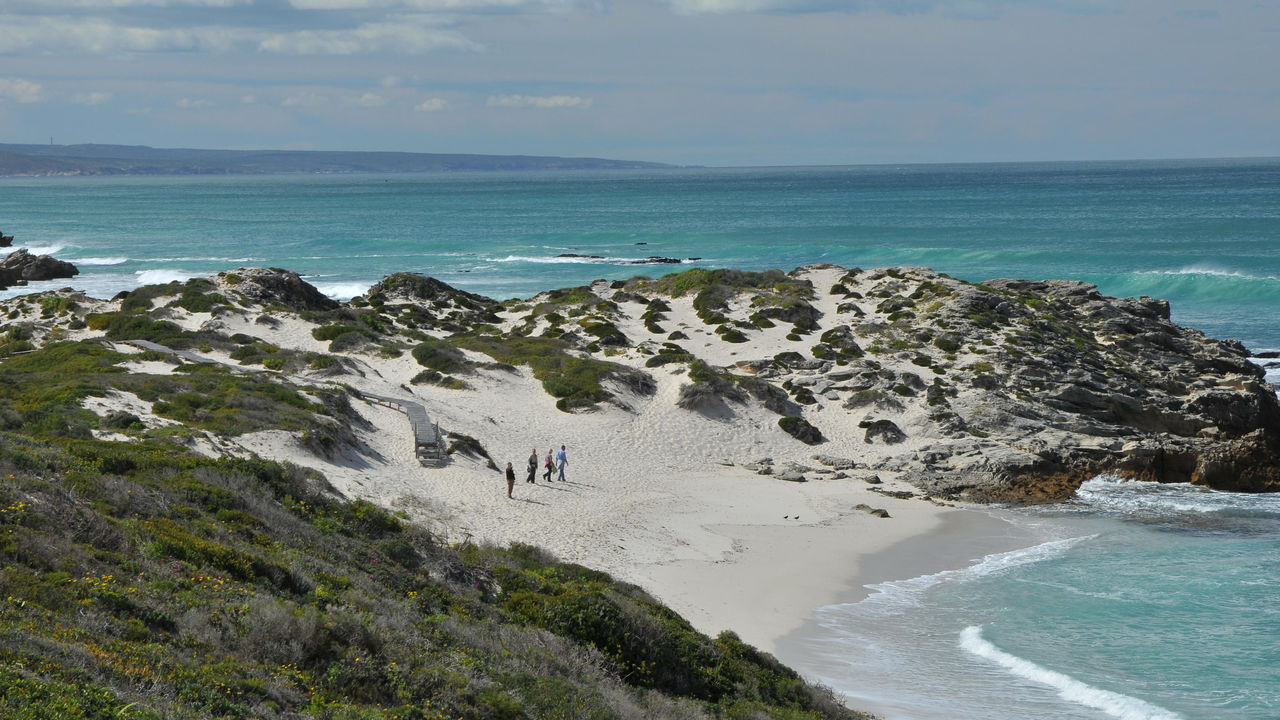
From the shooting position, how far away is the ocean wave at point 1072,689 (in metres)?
15.2

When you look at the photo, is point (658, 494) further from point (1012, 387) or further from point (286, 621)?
point (286, 621)

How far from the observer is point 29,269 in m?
71.4

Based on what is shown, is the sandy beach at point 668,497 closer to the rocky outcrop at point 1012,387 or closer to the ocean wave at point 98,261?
the rocky outcrop at point 1012,387

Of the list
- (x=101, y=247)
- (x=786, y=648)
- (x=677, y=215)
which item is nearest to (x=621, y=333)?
(x=786, y=648)

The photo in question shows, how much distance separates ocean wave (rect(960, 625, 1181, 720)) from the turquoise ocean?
0.04 metres

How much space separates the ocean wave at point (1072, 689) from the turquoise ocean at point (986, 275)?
4 cm

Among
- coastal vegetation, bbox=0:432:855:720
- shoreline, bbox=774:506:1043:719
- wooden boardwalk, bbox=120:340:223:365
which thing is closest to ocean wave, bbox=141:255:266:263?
wooden boardwalk, bbox=120:340:223:365

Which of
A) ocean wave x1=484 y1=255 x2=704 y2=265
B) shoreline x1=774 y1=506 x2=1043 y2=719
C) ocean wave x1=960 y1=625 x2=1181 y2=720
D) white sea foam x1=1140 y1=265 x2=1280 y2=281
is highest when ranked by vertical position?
white sea foam x1=1140 y1=265 x2=1280 y2=281

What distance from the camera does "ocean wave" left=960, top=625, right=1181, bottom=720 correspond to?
15.2m

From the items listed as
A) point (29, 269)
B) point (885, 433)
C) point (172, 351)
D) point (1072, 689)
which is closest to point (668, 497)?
point (885, 433)

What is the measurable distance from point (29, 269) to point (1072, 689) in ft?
248

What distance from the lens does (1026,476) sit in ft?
95.2

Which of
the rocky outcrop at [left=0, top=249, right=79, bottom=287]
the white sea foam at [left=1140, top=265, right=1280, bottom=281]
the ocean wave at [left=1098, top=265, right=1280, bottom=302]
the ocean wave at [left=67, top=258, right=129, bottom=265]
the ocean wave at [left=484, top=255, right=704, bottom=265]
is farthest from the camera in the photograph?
the ocean wave at [left=67, top=258, right=129, bottom=265]

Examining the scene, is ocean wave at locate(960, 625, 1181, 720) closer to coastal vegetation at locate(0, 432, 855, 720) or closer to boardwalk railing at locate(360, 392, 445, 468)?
coastal vegetation at locate(0, 432, 855, 720)
